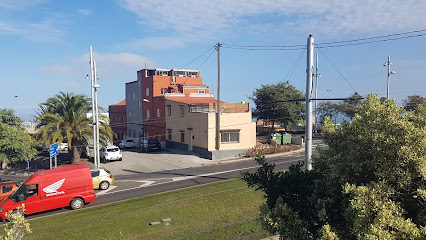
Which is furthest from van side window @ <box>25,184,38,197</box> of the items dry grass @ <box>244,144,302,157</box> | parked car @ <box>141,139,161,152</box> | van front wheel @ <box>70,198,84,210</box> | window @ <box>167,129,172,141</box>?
window @ <box>167,129,172,141</box>

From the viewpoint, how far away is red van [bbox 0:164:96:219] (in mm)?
14922

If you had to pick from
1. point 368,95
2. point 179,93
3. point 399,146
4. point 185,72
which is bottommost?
point 399,146

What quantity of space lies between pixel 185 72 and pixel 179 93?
31.8 feet

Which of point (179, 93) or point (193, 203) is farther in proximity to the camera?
point (179, 93)

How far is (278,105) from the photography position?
41594 millimetres

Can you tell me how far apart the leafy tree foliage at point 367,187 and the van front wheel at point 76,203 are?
41.8ft

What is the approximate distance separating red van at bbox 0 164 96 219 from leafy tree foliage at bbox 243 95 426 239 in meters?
12.5

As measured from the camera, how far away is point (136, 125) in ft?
164

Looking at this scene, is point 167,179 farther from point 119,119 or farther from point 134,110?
point 119,119

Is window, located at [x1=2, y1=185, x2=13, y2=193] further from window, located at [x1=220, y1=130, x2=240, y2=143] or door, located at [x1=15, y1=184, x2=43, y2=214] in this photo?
window, located at [x1=220, y1=130, x2=240, y2=143]

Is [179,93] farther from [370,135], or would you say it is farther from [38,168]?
[370,135]

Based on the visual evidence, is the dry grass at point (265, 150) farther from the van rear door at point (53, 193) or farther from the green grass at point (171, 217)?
the van rear door at point (53, 193)

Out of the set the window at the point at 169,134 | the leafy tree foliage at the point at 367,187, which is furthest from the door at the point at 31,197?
the window at the point at 169,134

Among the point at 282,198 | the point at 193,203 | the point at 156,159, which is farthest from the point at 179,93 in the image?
the point at 282,198
